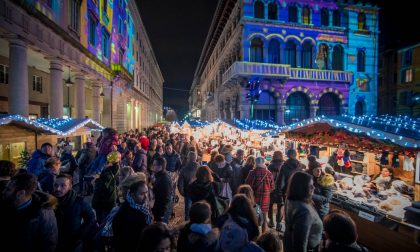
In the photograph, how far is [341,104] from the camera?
24906mm

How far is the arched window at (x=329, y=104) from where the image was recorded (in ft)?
82.2

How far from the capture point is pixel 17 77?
30.3 feet

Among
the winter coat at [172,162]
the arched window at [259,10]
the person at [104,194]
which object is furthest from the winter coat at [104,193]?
the arched window at [259,10]

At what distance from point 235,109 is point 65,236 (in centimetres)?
2486

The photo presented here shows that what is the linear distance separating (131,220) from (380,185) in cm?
717

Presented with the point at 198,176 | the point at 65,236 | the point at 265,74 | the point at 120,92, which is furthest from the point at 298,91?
the point at 65,236

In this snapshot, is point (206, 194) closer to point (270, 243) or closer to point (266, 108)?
point (270, 243)

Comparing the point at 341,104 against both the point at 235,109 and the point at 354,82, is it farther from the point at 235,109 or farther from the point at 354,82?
the point at 235,109

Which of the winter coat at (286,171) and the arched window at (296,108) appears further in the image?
the arched window at (296,108)

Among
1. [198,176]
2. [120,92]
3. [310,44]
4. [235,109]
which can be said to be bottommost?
[198,176]

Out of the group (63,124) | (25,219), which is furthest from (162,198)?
(63,124)

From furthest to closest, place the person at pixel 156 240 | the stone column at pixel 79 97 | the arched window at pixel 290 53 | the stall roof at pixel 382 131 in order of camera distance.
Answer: the arched window at pixel 290 53 → the stone column at pixel 79 97 → the stall roof at pixel 382 131 → the person at pixel 156 240

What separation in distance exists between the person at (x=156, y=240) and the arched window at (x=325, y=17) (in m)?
27.7

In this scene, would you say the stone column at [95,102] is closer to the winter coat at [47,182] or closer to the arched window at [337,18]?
the winter coat at [47,182]
